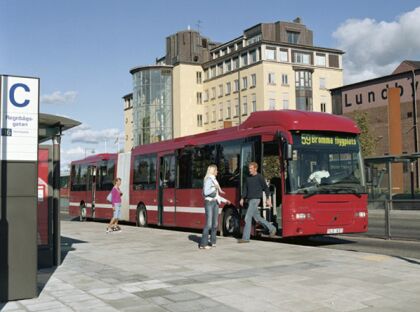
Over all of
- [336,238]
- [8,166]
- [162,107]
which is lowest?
[336,238]

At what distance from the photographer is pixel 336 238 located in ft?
52.6

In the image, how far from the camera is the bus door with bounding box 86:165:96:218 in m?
25.9

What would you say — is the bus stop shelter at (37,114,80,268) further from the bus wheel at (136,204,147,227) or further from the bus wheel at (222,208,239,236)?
the bus wheel at (136,204,147,227)

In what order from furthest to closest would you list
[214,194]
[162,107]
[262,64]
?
[162,107]
[262,64]
[214,194]

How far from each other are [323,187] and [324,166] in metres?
0.52

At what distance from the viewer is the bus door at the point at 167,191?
1867cm

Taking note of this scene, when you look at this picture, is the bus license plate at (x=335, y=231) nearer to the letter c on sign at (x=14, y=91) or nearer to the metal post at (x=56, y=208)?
the metal post at (x=56, y=208)

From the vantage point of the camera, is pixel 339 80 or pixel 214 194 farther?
pixel 339 80

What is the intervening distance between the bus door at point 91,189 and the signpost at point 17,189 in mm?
19042

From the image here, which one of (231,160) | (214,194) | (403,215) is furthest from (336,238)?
(214,194)

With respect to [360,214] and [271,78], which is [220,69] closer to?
[271,78]

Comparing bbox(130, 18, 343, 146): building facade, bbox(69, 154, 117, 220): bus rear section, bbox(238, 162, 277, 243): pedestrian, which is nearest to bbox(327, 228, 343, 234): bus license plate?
bbox(238, 162, 277, 243): pedestrian

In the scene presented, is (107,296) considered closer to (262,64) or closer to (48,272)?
(48,272)

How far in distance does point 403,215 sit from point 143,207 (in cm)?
934
